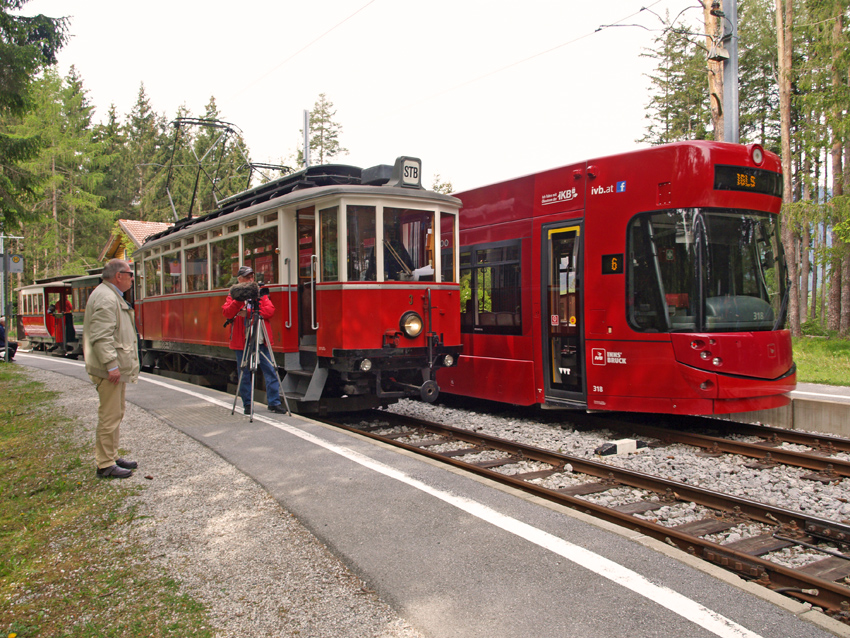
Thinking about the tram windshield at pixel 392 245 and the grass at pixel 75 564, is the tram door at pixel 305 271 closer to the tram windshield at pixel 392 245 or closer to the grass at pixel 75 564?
the tram windshield at pixel 392 245

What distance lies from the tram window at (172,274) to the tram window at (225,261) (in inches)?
82.1

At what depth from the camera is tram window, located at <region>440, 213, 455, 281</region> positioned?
9.00 metres

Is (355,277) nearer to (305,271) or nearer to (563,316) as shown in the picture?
(305,271)

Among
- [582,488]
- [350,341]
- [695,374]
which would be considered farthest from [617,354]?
[350,341]

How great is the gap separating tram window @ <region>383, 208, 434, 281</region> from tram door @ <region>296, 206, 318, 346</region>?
1.04 meters

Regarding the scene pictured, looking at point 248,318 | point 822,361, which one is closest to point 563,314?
point 248,318

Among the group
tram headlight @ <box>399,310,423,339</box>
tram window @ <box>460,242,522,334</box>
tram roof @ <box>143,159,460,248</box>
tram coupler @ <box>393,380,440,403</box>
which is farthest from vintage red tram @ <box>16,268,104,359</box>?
tram coupler @ <box>393,380,440,403</box>

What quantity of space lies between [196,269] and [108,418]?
22.3ft

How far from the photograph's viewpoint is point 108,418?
5598 millimetres

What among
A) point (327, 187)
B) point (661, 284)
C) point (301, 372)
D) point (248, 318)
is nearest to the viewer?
point (661, 284)

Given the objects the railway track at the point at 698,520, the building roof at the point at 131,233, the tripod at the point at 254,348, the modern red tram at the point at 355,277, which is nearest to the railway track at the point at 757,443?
the railway track at the point at 698,520

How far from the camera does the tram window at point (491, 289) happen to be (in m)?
9.43

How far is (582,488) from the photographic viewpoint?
232 inches

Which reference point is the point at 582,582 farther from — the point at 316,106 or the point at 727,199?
the point at 316,106
